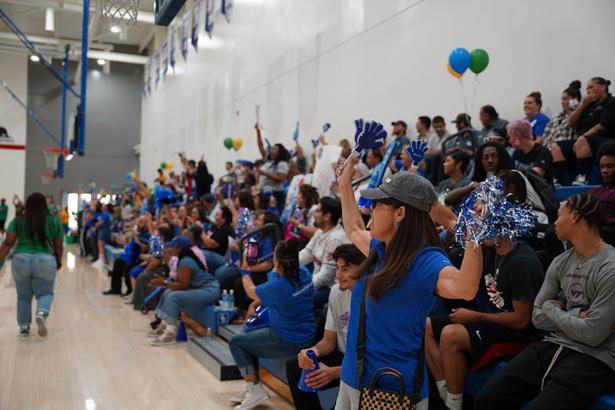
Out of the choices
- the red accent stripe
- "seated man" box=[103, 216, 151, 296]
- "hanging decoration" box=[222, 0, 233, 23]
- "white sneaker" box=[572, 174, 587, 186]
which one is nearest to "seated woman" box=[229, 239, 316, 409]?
"white sneaker" box=[572, 174, 587, 186]

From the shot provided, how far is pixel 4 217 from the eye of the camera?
19.2 meters

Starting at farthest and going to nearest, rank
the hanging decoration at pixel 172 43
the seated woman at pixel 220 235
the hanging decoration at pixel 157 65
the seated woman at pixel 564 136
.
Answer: the hanging decoration at pixel 157 65 → the hanging decoration at pixel 172 43 → the seated woman at pixel 220 235 → the seated woman at pixel 564 136

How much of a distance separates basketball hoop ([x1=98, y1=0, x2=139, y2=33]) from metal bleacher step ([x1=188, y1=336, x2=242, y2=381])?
3.03 meters

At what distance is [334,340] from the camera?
3572 mm

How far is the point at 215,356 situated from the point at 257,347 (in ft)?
3.78

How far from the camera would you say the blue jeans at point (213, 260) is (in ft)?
23.7

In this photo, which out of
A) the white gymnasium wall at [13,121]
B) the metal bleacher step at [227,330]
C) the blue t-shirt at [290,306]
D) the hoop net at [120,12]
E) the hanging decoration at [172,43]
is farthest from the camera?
the white gymnasium wall at [13,121]

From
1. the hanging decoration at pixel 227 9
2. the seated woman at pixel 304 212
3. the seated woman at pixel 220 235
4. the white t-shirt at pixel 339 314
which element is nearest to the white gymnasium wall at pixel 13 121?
the hanging decoration at pixel 227 9

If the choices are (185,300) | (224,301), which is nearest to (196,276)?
(185,300)

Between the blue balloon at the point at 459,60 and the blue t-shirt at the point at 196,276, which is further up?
the blue balloon at the point at 459,60

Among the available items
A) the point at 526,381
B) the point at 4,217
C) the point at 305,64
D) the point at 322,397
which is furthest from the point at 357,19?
the point at 4,217

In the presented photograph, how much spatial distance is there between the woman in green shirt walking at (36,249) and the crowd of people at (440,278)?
0.04m

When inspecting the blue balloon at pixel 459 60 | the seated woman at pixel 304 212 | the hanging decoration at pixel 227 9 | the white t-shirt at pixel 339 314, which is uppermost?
the hanging decoration at pixel 227 9

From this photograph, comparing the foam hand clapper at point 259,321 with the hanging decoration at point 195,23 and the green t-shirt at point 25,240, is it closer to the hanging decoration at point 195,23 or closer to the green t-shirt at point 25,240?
the green t-shirt at point 25,240
